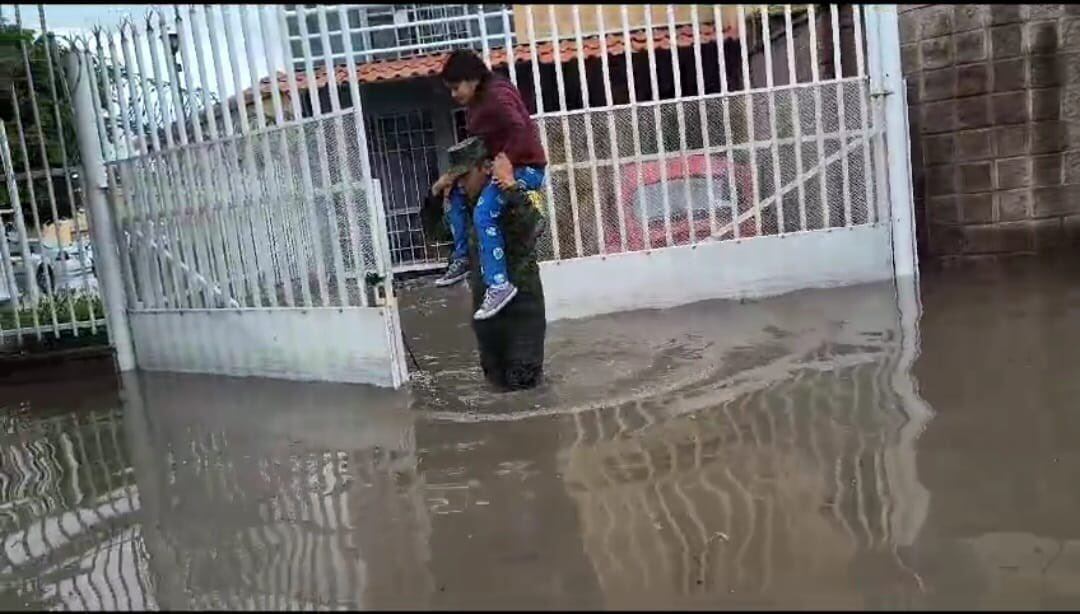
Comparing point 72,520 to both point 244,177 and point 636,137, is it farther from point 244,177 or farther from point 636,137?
point 636,137

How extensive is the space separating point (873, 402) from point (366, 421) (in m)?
2.40

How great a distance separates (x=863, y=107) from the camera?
695cm

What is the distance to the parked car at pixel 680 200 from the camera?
7.00 m

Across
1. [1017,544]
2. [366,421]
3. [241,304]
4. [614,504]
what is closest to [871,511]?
[1017,544]

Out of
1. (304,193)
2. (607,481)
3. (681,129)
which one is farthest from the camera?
(681,129)

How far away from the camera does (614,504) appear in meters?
3.41

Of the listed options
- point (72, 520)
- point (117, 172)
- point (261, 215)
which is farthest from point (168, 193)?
point (72, 520)

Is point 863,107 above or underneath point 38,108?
underneath

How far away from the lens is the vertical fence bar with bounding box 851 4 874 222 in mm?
6824

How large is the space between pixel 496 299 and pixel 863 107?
138 inches

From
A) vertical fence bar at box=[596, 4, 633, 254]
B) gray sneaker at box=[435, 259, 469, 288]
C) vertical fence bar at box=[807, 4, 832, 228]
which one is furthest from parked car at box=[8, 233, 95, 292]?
vertical fence bar at box=[807, 4, 832, 228]

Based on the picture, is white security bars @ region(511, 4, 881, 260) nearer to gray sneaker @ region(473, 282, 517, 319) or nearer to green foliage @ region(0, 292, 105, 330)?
gray sneaker @ region(473, 282, 517, 319)

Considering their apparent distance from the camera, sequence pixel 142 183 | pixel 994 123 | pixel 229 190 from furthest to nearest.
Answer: pixel 994 123
pixel 142 183
pixel 229 190

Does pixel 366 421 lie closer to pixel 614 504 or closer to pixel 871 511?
pixel 614 504
